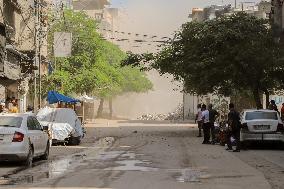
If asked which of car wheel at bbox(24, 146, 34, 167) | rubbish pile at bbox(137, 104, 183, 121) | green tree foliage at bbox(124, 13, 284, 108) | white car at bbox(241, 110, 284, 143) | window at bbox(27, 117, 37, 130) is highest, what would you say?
green tree foliage at bbox(124, 13, 284, 108)

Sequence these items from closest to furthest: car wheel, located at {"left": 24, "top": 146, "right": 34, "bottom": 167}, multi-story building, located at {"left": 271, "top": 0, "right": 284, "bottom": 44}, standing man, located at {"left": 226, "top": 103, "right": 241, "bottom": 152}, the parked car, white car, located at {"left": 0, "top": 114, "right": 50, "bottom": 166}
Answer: white car, located at {"left": 0, "top": 114, "right": 50, "bottom": 166}, car wheel, located at {"left": 24, "top": 146, "right": 34, "bottom": 167}, standing man, located at {"left": 226, "top": 103, "right": 241, "bottom": 152}, multi-story building, located at {"left": 271, "top": 0, "right": 284, "bottom": 44}, the parked car

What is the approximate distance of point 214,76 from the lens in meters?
38.4

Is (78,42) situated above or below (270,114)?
above

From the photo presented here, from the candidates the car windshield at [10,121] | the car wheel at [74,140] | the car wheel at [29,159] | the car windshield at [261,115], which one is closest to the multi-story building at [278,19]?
the car windshield at [261,115]

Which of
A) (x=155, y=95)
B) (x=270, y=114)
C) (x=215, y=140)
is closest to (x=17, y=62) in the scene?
(x=215, y=140)

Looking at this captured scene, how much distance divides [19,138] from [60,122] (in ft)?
41.9

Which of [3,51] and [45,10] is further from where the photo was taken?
[45,10]

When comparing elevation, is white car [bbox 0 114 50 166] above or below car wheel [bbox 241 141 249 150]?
above

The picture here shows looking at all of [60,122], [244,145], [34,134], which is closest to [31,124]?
[34,134]

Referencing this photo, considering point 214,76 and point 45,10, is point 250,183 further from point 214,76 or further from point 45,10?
point 45,10

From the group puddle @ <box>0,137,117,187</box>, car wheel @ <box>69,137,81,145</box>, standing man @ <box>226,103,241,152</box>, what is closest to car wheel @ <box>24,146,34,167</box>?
puddle @ <box>0,137,117,187</box>

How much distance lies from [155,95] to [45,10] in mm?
114669

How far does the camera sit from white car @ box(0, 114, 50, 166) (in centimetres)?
1753

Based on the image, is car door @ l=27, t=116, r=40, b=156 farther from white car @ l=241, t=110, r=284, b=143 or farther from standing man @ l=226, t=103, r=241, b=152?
white car @ l=241, t=110, r=284, b=143
